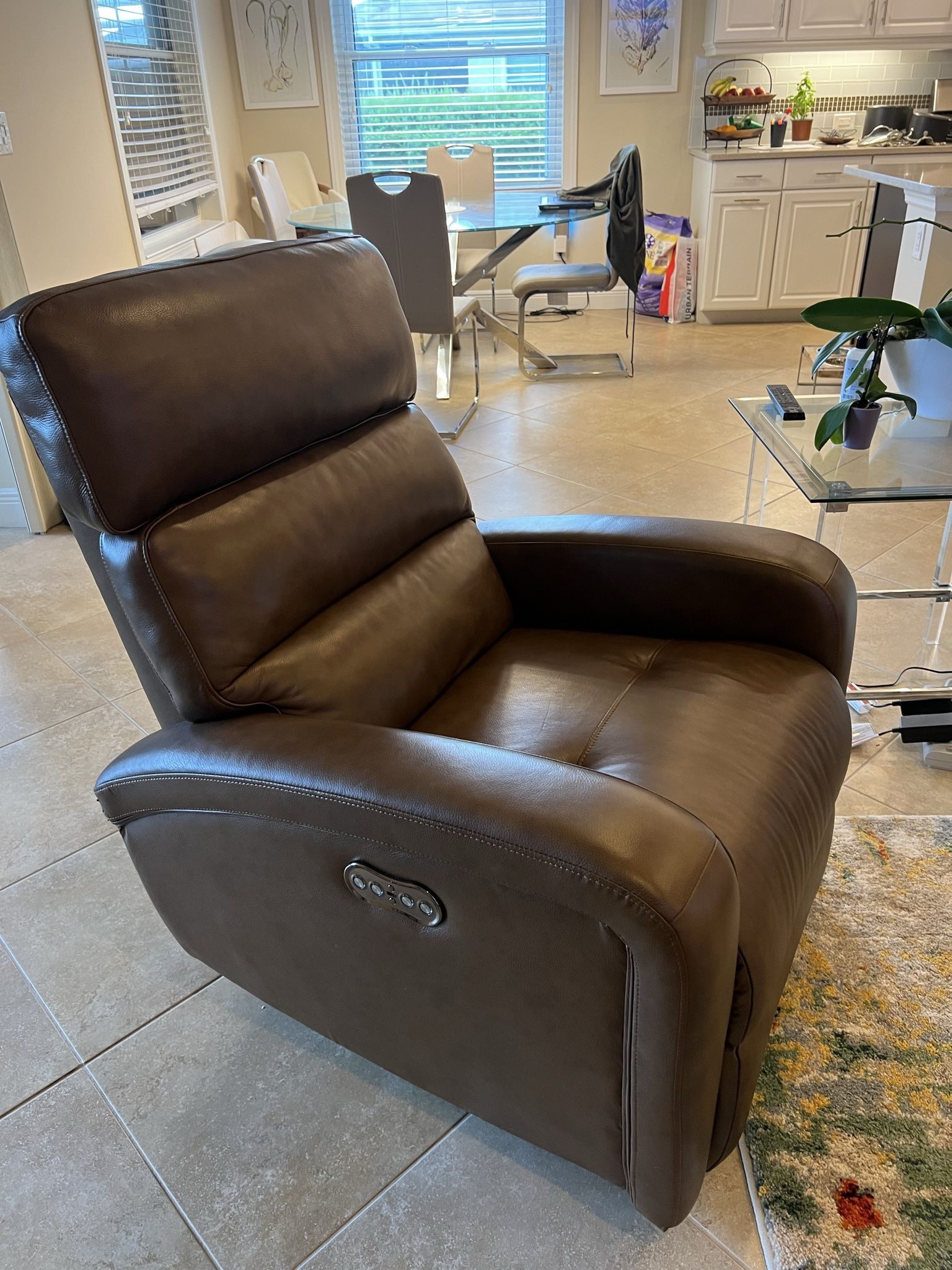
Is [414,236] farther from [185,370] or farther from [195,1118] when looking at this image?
[195,1118]

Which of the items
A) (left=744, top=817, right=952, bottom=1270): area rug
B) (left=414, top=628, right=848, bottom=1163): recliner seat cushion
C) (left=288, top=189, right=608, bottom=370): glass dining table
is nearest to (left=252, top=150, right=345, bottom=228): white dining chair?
(left=288, top=189, right=608, bottom=370): glass dining table

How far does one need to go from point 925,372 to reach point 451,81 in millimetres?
4530

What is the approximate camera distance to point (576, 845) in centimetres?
81

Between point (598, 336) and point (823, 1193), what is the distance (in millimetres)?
4690

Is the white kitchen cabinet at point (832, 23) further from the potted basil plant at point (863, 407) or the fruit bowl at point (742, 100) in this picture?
the potted basil plant at point (863, 407)

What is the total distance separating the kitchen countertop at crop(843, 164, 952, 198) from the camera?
3.00 meters

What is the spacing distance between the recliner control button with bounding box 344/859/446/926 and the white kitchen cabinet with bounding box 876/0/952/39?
5.55 m

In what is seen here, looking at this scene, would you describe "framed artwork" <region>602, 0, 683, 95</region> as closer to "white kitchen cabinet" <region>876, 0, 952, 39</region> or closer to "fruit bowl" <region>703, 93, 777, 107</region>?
"fruit bowl" <region>703, 93, 777, 107</region>

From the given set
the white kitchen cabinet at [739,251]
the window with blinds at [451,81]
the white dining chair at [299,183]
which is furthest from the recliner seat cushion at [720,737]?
the window with blinds at [451,81]

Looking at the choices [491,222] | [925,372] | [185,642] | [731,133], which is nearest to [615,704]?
[185,642]

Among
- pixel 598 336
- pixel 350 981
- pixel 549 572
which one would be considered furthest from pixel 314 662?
pixel 598 336

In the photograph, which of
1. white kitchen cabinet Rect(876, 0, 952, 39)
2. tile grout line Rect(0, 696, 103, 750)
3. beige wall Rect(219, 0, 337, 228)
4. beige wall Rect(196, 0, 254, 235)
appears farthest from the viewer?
beige wall Rect(219, 0, 337, 228)

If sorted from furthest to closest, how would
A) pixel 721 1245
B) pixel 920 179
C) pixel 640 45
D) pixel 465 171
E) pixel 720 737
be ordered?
pixel 640 45, pixel 465 171, pixel 920 179, pixel 720 737, pixel 721 1245

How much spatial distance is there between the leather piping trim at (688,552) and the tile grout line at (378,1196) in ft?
2.76
